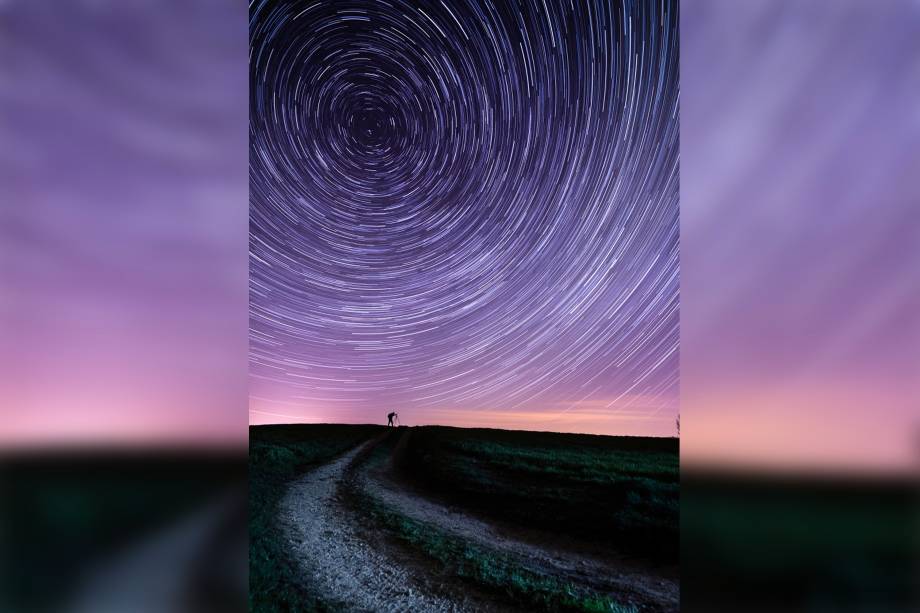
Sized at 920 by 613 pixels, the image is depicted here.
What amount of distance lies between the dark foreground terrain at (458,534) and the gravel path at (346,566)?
0.08 ft

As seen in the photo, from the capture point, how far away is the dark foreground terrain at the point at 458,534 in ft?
20.2

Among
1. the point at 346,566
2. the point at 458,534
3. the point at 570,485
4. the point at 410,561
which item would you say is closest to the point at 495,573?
the point at 410,561

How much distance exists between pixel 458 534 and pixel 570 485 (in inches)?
251

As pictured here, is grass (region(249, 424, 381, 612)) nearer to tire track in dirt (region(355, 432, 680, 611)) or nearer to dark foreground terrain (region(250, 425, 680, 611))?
dark foreground terrain (region(250, 425, 680, 611))

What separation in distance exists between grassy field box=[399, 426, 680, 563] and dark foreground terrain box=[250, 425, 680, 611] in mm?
54

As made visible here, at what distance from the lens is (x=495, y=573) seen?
7004 mm
